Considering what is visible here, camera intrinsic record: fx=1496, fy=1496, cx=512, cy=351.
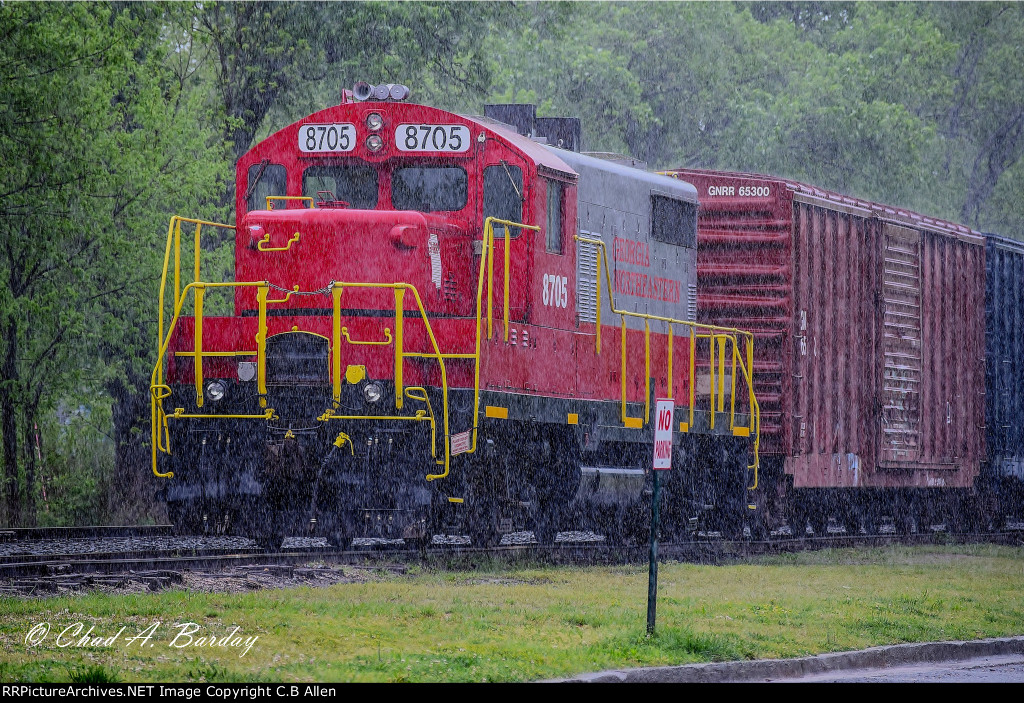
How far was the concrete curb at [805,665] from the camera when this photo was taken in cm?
884

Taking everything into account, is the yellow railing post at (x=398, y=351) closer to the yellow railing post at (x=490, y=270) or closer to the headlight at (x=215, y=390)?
the yellow railing post at (x=490, y=270)

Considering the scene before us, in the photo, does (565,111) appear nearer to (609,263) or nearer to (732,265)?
(732,265)

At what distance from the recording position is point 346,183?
14.5 m

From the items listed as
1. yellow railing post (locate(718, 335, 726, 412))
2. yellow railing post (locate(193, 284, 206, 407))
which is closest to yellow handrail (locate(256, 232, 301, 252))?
yellow railing post (locate(193, 284, 206, 407))

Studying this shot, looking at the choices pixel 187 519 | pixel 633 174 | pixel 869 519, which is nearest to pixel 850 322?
pixel 869 519

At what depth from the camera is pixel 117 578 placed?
38.0 ft

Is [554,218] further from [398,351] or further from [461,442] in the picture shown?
[461,442]

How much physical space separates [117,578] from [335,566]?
225 centimetres

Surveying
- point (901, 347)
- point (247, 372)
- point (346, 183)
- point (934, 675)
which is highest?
point (346, 183)

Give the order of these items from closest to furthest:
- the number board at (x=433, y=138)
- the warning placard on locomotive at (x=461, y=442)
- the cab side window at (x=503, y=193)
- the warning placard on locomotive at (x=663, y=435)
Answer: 1. the warning placard on locomotive at (x=663, y=435)
2. the warning placard on locomotive at (x=461, y=442)
3. the cab side window at (x=503, y=193)
4. the number board at (x=433, y=138)

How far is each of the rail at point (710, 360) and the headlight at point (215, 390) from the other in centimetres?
384

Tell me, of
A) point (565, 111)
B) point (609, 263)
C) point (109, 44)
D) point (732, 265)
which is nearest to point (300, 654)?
point (609, 263)

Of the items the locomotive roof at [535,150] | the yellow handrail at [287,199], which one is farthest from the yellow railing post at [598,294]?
the yellow handrail at [287,199]

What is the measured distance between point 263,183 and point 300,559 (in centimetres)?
369
